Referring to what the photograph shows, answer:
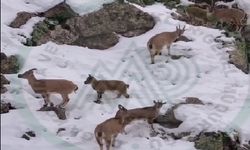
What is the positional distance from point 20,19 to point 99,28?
241 centimetres

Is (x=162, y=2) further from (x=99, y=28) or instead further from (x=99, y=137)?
(x=99, y=137)

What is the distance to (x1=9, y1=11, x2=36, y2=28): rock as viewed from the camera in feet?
47.1

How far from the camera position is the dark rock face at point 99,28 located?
48.5ft

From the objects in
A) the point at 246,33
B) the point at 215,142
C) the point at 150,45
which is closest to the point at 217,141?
the point at 215,142

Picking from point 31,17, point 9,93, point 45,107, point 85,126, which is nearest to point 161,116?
point 85,126

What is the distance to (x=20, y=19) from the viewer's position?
Answer: 14.6 metres

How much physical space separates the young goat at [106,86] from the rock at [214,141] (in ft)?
7.42

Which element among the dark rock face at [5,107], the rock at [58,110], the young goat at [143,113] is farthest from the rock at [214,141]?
the dark rock face at [5,107]

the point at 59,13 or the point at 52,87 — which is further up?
the point at 52,87

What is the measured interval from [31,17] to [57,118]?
186 inches

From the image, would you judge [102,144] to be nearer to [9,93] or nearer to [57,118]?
[57,118]

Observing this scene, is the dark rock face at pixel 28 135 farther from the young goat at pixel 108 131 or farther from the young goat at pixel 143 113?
the young goat at pixel 143 113

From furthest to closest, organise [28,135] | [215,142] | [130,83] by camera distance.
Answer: [130,83], [215,142], [28,135]

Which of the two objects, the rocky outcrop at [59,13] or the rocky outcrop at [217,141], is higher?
the rocky outcrop at [59,13]
